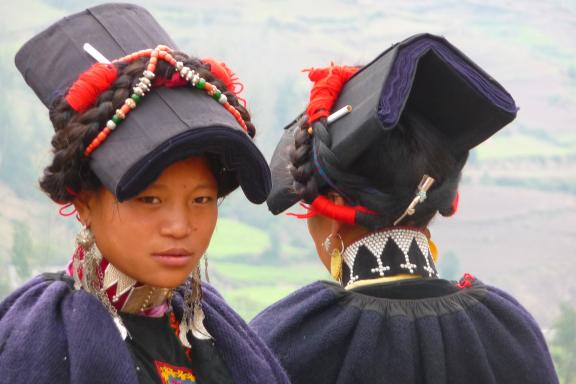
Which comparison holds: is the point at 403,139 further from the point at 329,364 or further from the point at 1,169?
the point at 1,169

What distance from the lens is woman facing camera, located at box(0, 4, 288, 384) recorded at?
2760 mm

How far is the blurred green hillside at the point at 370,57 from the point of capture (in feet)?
71.7

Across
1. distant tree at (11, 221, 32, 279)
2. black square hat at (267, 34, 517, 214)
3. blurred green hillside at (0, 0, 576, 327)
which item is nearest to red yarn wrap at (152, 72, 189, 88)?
black square hat at (267, 34, 517, 214)

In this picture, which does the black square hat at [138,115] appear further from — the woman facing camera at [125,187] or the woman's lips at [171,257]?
the woman's lips at [171,257]

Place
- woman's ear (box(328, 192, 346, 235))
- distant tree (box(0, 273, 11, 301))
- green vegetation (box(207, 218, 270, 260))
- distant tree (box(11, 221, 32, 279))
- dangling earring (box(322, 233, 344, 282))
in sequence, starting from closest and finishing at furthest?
woman's ear (box(328, 192, 346, 235)) → dangling earring (box(322, 233, 344, 282)) → distant tree (box(11, 221, 32, 279)) → distant tree (box(0, 273, 11, 301)) → green vegetation (box(207, 218, 270, 260))

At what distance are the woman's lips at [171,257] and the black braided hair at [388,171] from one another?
0.90 meters

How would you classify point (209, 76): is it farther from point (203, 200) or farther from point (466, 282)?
point (466, 282)

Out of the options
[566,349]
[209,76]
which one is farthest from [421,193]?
[566,349]

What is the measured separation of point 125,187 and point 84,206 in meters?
0.31

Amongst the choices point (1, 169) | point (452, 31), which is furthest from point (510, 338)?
Answer: point (452, 31)

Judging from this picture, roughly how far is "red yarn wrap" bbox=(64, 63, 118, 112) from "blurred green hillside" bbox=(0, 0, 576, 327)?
43.9 ft

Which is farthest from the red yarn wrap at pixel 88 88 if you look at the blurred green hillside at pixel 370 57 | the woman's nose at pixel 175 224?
the blurred green hillside at pixel 370 57

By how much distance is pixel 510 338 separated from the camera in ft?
12.6

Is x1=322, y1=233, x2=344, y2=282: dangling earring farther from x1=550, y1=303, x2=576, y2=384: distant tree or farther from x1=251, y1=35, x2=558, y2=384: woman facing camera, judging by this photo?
x1=550, y1=303, x2=576, y2=384: distant tree
